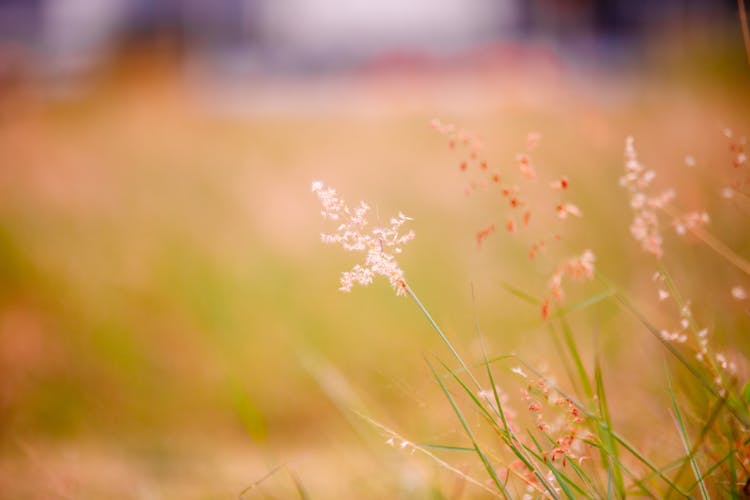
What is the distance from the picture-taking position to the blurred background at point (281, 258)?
4.85 feet

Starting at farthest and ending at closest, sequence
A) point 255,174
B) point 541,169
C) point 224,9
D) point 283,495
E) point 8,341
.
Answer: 1. point 224,9
2. point 255,174
3. point 541,169
4. point 8,341
5. point 283,495

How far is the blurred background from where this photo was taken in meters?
1.48

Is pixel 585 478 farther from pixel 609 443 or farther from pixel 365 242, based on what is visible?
pixel 365 242

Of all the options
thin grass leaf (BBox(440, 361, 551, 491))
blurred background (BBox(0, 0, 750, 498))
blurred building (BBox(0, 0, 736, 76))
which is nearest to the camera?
thin grass leaf (BBox(440, 361, 551, 491))

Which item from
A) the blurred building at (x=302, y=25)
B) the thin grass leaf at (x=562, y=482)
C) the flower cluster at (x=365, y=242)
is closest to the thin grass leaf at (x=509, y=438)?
the thin grass leaf at (x=562, y=482)

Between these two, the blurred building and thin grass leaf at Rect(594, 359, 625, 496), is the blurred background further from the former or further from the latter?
the blurred building

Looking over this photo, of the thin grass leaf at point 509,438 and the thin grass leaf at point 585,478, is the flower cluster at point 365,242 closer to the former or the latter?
the thin grass leaf at point 509,438

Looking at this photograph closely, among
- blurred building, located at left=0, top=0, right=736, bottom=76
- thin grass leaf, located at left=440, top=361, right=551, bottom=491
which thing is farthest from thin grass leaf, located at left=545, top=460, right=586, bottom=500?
blurred building, located at left=0, top=0, right=736, bottom=76

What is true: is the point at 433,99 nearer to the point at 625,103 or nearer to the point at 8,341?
the point at 625,103

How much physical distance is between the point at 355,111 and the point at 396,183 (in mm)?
1355

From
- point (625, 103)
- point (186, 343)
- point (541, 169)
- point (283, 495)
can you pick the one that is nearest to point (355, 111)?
point (625, 103)

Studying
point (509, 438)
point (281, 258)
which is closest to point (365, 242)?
point (509, 438)

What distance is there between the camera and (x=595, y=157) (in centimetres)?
264

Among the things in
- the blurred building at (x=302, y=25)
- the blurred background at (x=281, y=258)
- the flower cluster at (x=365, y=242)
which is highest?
the blurred building at (x=302, y=25)
